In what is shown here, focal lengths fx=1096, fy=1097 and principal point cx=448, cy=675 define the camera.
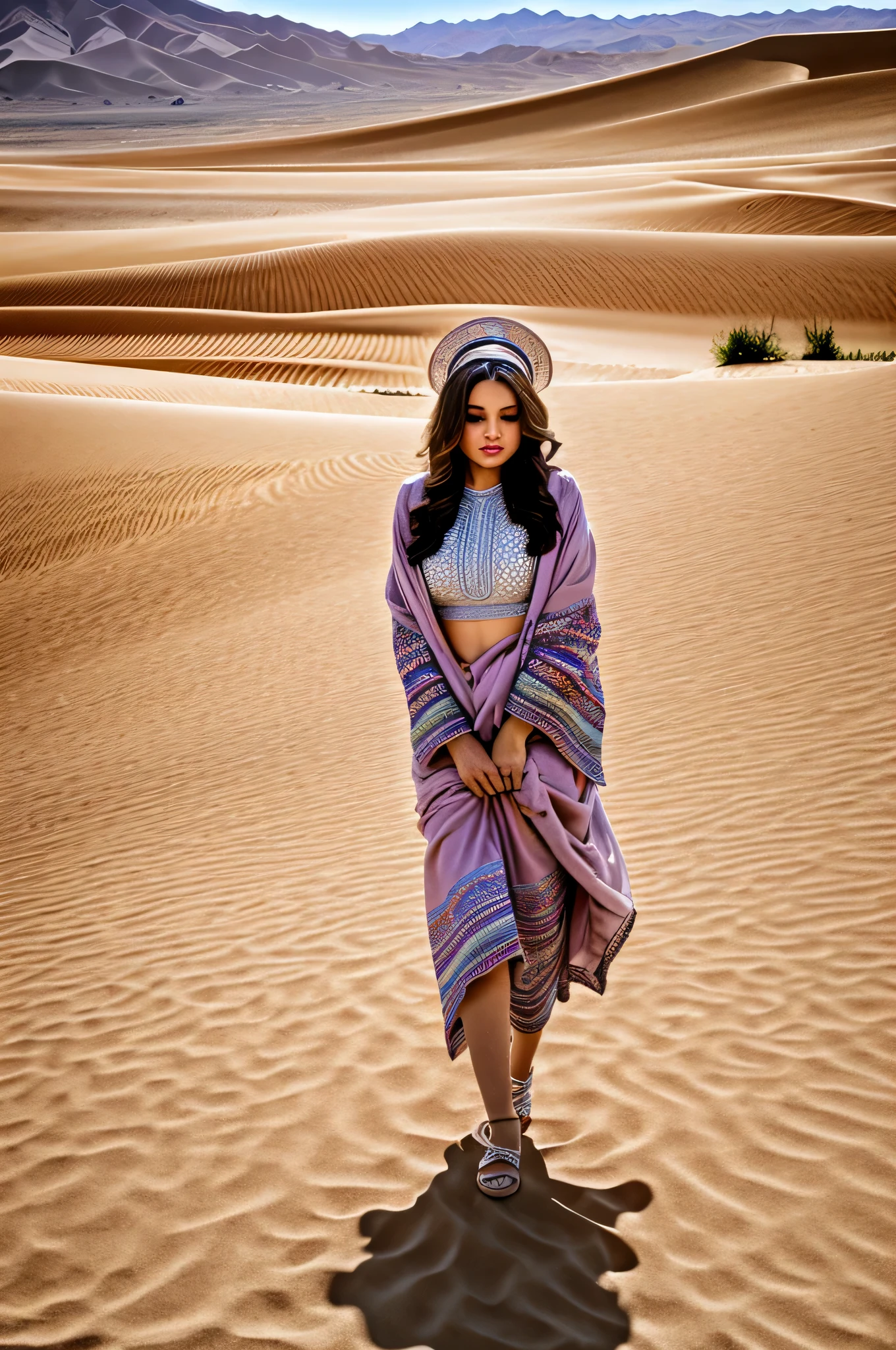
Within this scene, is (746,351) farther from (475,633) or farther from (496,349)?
(475,633)

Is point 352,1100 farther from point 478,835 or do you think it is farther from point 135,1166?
point 478,835

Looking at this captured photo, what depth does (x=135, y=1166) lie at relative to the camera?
3.42 metres

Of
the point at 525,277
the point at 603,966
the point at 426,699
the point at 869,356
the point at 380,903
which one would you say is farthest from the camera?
the point at 525,277

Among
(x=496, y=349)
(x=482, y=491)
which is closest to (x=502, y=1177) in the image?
(x=482, y=491)

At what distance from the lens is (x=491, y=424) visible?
290 centimetres

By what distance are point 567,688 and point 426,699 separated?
0.38 metres

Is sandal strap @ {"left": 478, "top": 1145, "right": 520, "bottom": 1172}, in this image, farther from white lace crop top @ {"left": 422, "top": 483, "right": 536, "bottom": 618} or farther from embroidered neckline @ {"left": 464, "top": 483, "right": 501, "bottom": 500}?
embroidered neckline @ {"left": 464, "top": 483, "right": 501, "bottom": 500}

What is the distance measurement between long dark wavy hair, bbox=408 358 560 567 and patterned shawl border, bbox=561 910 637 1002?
106cm

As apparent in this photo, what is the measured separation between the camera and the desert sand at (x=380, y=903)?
2889 millimetres

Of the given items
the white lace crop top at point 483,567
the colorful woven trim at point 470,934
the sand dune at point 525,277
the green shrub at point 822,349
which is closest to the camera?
the colorful woven trim at point 470,934

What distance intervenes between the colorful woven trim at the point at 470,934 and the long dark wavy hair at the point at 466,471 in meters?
0.88

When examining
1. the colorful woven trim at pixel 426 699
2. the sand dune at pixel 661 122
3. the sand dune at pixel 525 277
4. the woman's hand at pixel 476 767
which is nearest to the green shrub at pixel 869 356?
the sand dune at pixel 525 277

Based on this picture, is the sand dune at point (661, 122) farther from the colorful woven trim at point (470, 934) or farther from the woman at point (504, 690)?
the colorful woven trim at point (470, 934)

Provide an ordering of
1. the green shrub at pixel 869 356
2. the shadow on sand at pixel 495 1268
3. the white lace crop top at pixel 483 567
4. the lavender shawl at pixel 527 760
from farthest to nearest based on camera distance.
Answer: the green shrub at pixel 869 356 → the white lace crop top at pixel 483 567 → the lavender shawl at pixel 527 760 → the shadow on sand at pixel 495 1268
